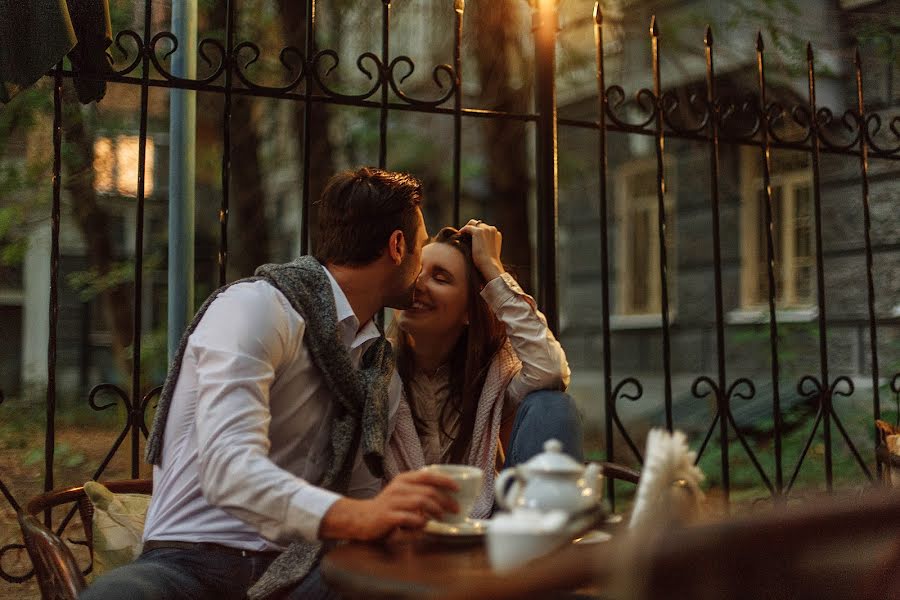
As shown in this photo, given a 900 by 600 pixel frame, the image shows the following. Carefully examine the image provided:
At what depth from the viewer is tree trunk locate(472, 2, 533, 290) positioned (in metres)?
7.29

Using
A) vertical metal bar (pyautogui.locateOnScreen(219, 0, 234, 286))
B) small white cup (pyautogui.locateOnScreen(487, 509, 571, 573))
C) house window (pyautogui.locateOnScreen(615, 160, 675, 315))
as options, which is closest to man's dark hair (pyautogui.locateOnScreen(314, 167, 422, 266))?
vertical metal bar (pyautogui.locateOnScreen(219, 0, 234, 286))

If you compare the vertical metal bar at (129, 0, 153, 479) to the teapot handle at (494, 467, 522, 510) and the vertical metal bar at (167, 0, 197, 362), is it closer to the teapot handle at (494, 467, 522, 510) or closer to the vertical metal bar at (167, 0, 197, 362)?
the vertical metal bar at (167, 0, 197, 362)

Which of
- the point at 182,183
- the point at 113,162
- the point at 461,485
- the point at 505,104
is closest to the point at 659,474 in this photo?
the point at 461,485

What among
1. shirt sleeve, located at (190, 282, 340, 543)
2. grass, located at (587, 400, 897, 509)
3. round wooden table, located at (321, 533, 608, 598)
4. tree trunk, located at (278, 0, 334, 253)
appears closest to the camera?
round wooden table, located at (321, 533, 608, 598)

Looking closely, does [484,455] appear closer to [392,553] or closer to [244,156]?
[392,553]

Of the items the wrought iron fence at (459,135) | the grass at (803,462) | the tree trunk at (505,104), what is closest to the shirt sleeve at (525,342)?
the wrought iron fence at (459,135)

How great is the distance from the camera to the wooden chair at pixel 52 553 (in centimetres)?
205

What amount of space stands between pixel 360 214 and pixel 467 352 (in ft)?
2.17

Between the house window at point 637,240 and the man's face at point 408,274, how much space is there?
8.30m

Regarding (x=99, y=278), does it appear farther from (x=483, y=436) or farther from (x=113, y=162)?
(x=483, y=436)

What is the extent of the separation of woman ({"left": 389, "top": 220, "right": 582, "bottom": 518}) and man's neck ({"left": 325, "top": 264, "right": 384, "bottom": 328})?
1.05ft

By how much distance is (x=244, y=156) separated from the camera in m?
7.83

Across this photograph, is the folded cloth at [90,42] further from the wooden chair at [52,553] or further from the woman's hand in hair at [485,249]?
the wooden chair at [52,553]

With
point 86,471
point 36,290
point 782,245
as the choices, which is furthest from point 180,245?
point 36,290
